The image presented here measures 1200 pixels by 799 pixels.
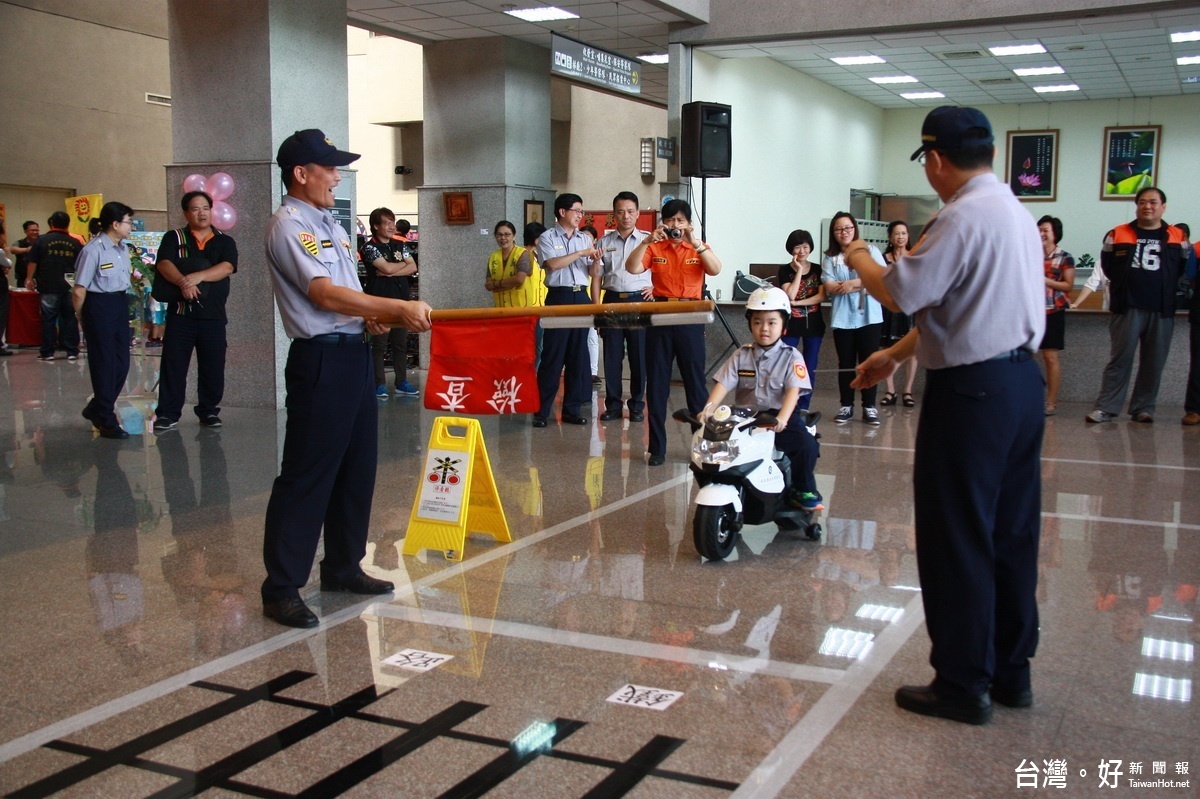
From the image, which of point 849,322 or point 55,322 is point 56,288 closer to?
point 55,322

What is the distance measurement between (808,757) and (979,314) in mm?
1323

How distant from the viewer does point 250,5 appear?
9.65m

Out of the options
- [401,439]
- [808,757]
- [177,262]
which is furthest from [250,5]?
[808,757]

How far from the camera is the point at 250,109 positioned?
9766 millimetres

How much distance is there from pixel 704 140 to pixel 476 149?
9.06ft

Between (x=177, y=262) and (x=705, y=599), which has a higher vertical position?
(x=177, y=262)

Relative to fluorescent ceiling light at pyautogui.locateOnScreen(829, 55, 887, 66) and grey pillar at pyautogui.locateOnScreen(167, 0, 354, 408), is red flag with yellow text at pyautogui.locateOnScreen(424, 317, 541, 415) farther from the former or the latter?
fluorescent ceiling light at pyautogui.locateOnScreen(829, 55, 887, 66)

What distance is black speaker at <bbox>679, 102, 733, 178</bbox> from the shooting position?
39.2ft

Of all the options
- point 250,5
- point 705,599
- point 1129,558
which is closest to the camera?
point 705,599

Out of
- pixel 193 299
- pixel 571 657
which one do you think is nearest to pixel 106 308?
pixel 193 299

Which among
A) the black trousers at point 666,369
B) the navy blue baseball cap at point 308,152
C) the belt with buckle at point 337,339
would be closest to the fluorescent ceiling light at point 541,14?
the black trousers at point 666,369

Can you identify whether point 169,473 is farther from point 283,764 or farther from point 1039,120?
point 1039,120

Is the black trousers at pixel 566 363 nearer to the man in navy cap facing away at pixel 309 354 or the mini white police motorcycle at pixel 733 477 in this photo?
the mini white police motorcycle at pixel 733 477

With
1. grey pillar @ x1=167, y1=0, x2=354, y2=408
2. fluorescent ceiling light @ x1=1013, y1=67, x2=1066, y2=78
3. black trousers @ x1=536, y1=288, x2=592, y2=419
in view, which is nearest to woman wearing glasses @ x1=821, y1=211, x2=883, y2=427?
black trousers @ x1=536, y1=288, x2=592, y2=419
